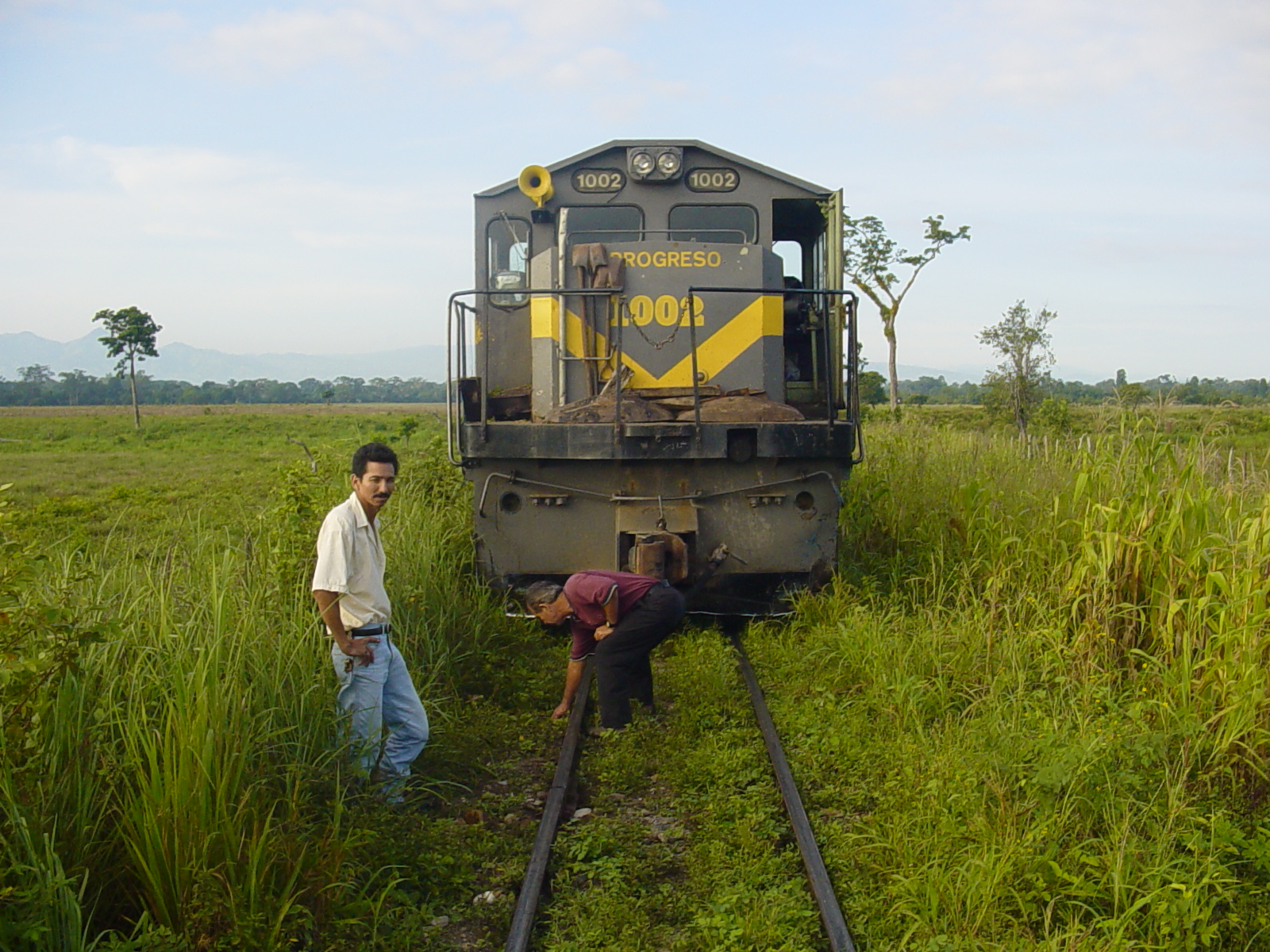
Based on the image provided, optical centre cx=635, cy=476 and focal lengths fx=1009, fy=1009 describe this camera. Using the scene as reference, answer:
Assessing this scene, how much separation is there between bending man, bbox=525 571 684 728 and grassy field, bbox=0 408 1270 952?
0.23 metres

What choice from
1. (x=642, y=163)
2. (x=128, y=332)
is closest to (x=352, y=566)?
(x=642, y=163)

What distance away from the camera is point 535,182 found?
754 centimetres

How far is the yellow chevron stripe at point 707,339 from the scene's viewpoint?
24.4 feet

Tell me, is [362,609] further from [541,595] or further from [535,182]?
[535,182]

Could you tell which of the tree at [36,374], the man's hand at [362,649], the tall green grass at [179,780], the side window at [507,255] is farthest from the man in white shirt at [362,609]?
the tree at [36,374]

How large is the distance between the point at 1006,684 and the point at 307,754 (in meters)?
3.46

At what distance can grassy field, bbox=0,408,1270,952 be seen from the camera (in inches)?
129

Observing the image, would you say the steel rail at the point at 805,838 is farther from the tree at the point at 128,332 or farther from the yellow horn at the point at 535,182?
the tree at the point at 128,332

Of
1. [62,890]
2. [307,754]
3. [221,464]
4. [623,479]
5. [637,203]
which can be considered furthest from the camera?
[221,464]

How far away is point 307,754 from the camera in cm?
424

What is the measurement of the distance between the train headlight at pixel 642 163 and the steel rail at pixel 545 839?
4218 millimetres

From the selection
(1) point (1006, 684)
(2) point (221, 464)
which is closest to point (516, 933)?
(1) point (1006, 684)

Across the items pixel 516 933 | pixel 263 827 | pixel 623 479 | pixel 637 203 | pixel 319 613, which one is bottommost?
pixel 516 933

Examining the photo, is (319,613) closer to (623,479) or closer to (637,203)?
(623,479)
